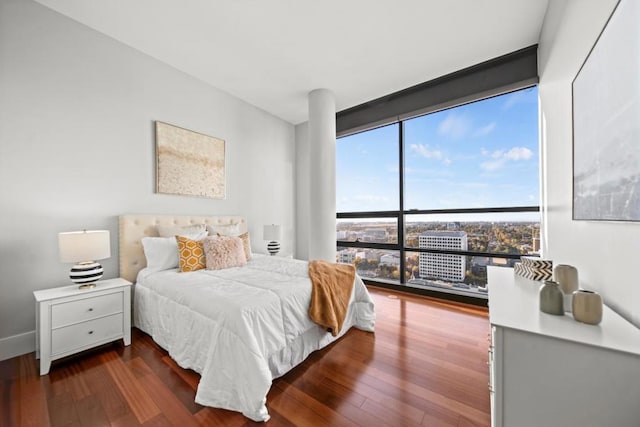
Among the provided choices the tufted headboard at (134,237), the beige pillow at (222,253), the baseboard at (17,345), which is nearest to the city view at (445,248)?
the beige pillow at (222,253)

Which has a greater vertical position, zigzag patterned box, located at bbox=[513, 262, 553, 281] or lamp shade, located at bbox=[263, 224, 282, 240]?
lamp shade, located at bbox=[263, 224, 282, 240]

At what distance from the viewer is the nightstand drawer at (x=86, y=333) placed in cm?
174

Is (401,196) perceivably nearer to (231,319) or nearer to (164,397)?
(231,319)

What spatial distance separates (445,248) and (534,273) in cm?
176

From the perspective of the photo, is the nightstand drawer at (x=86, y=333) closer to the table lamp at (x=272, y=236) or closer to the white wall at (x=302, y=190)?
the table lamp at (x=272, y=236)

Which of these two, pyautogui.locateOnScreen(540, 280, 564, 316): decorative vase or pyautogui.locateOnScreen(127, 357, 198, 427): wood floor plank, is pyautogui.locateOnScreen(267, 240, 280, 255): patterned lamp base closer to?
pyautogui.locateOnScreen(127, 357, 198, 427): wood floor plank

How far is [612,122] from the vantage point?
1004mm

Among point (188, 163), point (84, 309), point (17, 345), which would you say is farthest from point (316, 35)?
point (17, 345)

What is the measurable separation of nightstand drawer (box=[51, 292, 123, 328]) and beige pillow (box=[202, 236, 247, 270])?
0.74 m

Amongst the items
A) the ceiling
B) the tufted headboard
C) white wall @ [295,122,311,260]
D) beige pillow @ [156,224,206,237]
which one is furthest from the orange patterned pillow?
white wall @ [295,122,311,260]

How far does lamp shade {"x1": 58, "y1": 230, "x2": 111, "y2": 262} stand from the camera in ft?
5.95

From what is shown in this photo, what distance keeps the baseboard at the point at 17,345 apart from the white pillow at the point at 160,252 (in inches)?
36.2

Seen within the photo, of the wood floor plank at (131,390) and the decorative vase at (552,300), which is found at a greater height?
the decorative vase at (552,300)

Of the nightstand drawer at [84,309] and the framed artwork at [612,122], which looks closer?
the framed artwork at [612,122]
